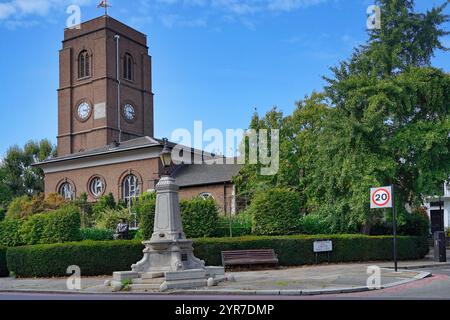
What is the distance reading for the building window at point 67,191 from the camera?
177 feet

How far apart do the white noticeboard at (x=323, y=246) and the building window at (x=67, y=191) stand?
3610 cm

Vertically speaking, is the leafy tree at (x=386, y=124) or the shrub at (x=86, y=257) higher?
the leafy tree at (x=386, y=124)

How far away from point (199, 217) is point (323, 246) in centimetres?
575

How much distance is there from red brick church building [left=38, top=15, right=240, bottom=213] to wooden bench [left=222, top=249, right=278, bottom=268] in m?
26.9

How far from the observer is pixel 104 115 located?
59.7 meters

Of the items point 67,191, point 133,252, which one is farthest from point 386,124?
point 67,191

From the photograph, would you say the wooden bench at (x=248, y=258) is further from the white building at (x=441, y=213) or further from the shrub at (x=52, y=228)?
the white building at (x=441, y=213)

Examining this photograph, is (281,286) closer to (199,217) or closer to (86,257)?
(86,257)

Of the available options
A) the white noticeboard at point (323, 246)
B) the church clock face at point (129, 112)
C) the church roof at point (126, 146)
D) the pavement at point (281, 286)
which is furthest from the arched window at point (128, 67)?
the pavement at point (281, 286)

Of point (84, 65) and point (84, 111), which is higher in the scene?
point (84, 65)
